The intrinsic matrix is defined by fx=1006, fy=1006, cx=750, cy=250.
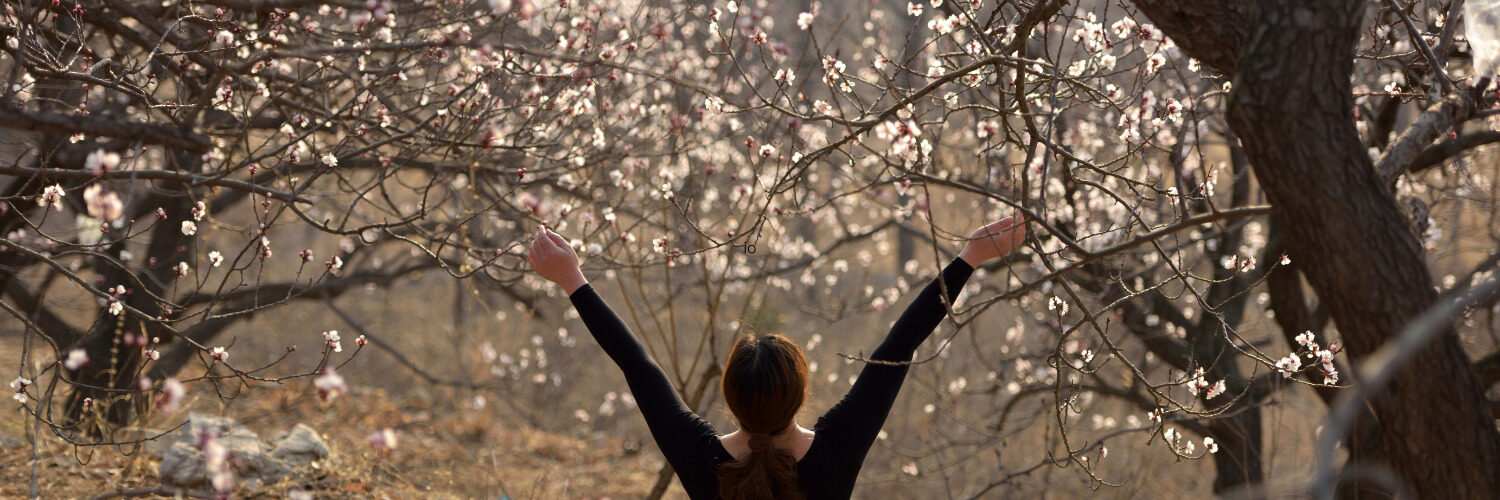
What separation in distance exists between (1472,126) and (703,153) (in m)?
6.45

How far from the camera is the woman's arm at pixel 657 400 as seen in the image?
230 centimetres

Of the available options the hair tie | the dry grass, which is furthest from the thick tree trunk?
the dry grass

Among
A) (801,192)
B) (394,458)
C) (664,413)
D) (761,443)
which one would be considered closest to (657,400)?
(664,413)

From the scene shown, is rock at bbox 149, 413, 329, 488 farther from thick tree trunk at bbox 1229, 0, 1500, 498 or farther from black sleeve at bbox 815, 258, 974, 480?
thick tree trunk at bbox 1229, 0, 1500, 498

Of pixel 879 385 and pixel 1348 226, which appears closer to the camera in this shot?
pixel 1348 226

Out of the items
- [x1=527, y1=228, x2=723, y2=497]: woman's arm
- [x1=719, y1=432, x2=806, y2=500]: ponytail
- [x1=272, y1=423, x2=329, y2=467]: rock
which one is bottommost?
[x1=719, y1=432, x2=806, y2=500]: ponytail

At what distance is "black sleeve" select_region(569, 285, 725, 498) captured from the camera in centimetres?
229

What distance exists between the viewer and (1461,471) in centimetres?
200

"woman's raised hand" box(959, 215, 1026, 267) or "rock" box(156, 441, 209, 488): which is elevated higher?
"rock" box(156, 441, 209, 488)

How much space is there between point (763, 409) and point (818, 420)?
199 millimetres

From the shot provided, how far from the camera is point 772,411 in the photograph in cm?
220

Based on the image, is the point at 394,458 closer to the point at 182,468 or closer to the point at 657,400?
the point at 182,468

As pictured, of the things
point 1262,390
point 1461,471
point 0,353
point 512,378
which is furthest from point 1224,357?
point 0,353

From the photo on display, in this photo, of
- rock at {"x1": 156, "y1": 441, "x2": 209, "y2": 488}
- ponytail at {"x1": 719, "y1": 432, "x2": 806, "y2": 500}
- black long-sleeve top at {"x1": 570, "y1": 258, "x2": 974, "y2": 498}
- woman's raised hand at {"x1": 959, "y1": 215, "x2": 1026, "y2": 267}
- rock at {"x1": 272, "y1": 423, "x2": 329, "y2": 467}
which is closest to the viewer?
ponytail at {"x1": 719, "y1": 432, "x2": 806, "y2": 500}
